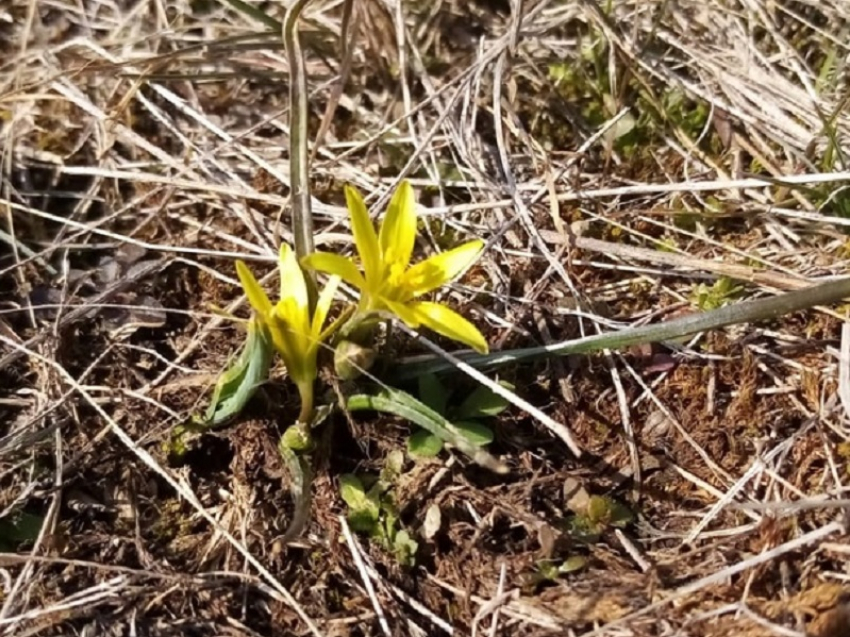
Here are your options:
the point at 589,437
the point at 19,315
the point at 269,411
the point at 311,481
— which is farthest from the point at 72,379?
the point at 589,437

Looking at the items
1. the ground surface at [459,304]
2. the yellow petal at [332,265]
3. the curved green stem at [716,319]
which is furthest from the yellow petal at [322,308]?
the curved green stem at [716,319]

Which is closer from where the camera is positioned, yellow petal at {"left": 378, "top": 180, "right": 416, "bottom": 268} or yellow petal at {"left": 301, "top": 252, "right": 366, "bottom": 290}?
yellow petal at {"left": 301, "top": 252, "right": 366, "bottom": 290}

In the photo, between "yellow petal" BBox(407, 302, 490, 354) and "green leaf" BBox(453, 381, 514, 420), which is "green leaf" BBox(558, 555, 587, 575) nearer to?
"green leaf" BBox(453, 381, 514, 420)

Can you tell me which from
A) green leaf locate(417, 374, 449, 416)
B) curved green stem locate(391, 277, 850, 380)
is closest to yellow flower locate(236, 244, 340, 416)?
green leaf locate(417, 374, 449, 416)

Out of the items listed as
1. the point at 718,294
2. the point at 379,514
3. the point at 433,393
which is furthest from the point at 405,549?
the point at 718,294

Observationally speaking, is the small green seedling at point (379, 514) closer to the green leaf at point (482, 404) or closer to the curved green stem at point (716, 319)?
the green leaf at point (482, 404)
